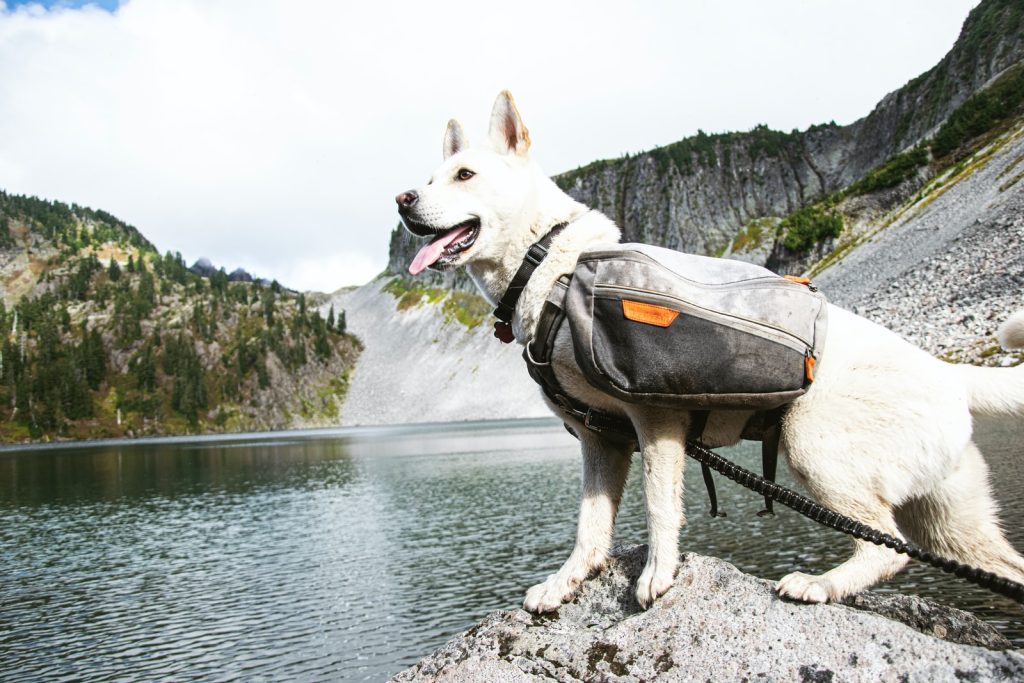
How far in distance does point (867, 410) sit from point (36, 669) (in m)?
20.7

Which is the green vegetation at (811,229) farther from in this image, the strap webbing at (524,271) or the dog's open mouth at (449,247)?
the dog's open mouth at (449,247)

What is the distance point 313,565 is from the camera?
26516 mm

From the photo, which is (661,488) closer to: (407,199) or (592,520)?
(592,520)

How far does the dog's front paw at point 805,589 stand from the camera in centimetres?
429

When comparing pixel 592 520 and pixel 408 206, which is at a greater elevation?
pixel 408 206

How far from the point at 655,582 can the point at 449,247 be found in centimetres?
280

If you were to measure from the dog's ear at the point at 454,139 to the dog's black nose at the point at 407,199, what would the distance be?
0.94 metres

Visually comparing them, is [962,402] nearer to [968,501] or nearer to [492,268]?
[968,501]

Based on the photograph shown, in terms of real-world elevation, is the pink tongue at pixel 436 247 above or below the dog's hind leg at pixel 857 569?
above

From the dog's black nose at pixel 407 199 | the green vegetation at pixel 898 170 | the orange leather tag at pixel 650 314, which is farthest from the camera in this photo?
the green vegetation at pixel 898 170

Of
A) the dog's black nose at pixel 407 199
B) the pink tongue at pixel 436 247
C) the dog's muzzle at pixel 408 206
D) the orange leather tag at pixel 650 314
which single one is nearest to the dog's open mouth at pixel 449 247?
the pink tongue at pixel 436 247

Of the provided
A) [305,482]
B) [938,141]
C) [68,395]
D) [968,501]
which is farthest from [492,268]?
[68,395]

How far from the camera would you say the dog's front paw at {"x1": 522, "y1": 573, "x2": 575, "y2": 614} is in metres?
5.20

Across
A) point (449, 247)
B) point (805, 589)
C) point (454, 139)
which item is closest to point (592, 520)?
point (805, 589)
